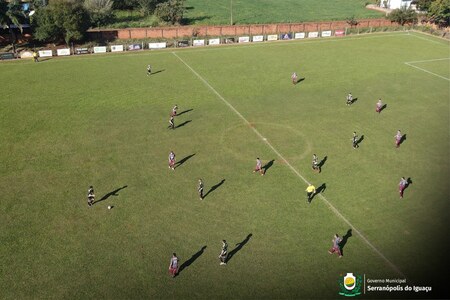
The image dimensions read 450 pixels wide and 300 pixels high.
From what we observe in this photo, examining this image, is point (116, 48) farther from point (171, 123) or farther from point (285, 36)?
point (171, 123)

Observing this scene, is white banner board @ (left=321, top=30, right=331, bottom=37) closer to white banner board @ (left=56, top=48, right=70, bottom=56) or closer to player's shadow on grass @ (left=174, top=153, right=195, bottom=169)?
white banner board @ (left=56, top=48, right=70, bottom=56)

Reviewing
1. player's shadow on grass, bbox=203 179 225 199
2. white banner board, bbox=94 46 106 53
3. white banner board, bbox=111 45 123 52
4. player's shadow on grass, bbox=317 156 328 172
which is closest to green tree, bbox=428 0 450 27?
white banner board, bbox=111 45 123 52

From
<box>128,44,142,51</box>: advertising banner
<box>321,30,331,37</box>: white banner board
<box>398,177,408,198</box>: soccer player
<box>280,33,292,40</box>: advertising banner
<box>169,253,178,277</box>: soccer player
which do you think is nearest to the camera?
<box>169,253,178,277</box>: soccer player

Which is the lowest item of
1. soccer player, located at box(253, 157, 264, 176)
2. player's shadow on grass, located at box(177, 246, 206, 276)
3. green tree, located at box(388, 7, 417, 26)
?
player's shadow on grass, located at box(177, 246, 206, 276)

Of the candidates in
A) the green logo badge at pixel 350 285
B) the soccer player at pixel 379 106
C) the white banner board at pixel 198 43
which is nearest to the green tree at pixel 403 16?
the white banner board at pixel 198 43

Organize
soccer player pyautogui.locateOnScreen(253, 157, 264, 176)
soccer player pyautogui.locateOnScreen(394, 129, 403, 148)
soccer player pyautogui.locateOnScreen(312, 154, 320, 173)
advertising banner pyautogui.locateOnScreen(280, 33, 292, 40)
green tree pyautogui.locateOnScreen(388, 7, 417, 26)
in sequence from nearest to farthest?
1. soccer player pyautogui.locateOnScreen(253, 157, 264, 176)
2. soccer player pyautogui.locateOnScreen(312, 154, 320, 173)
3. soccer player pyautogui.locateOnScreen(394, 129, 403, 148)
4. advertising banner pyautogui.locateOnScreen(280, 33, 292, 40)
5. green tree pyautogui.locateOnScreen(388, 7, 417, 26)

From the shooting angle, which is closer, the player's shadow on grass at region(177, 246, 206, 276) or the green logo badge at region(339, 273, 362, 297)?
the green logo badge at region(339, 273, 362, 297)

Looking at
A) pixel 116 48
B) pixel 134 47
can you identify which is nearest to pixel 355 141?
pixel 134 47
